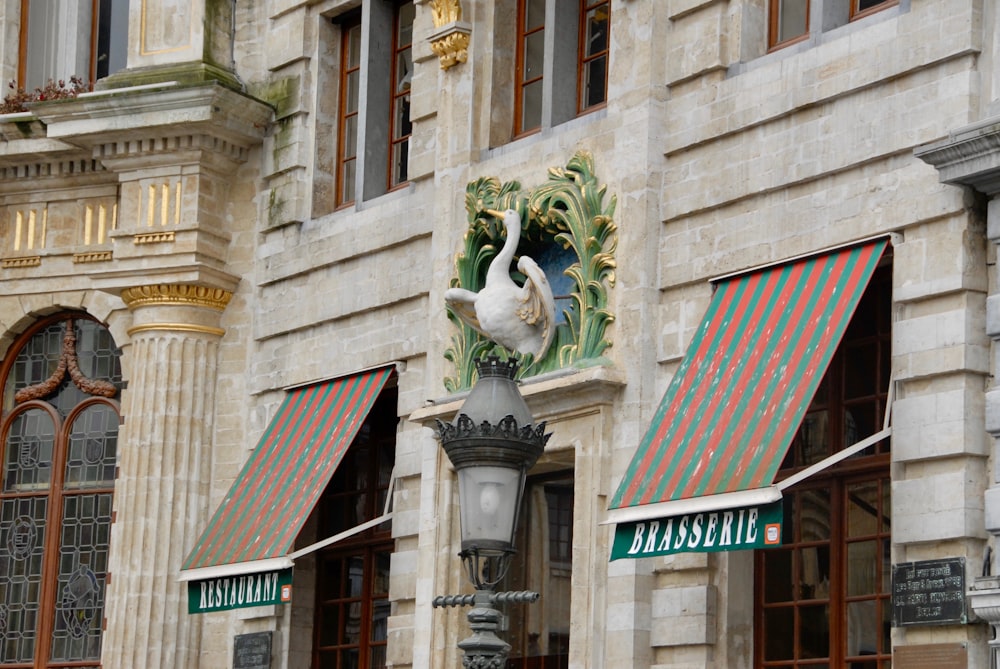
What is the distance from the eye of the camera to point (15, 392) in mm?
25453

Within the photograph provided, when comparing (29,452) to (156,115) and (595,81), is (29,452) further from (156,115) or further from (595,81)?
(595,81)

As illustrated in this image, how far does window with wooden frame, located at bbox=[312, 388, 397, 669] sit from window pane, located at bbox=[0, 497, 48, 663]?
387 cm

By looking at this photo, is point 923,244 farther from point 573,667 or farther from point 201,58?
point 201,58

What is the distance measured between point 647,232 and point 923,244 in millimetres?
2994

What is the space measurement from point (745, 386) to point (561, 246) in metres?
3.03

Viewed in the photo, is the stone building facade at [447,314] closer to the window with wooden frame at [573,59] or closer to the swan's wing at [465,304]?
the window with wooden frame at [573,59]

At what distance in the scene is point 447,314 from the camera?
2050 centimetres

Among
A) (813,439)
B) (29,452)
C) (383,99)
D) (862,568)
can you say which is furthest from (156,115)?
(862,568)

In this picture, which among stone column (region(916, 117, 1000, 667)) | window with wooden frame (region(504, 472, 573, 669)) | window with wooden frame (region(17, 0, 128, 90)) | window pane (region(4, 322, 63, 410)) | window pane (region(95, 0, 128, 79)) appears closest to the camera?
stone column (region(916, 117, 1000, 667))

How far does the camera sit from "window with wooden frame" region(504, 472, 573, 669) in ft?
64.3

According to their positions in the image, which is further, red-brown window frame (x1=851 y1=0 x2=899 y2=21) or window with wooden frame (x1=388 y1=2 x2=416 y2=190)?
window with wooden frame (x1=388 y1=2 x2=416 y2=190)

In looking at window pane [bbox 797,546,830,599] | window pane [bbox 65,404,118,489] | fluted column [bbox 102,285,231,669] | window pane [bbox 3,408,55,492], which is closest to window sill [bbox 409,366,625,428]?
window pane [bbox 797,546,830,599]

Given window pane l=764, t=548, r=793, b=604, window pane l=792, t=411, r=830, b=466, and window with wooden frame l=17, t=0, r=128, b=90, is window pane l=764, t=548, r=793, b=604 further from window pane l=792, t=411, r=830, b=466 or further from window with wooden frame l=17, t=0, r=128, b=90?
window with wooden frame l=17, t=0, r=128, b=90

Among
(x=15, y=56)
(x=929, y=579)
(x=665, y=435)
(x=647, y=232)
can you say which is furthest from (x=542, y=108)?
(x=15, y=56)
